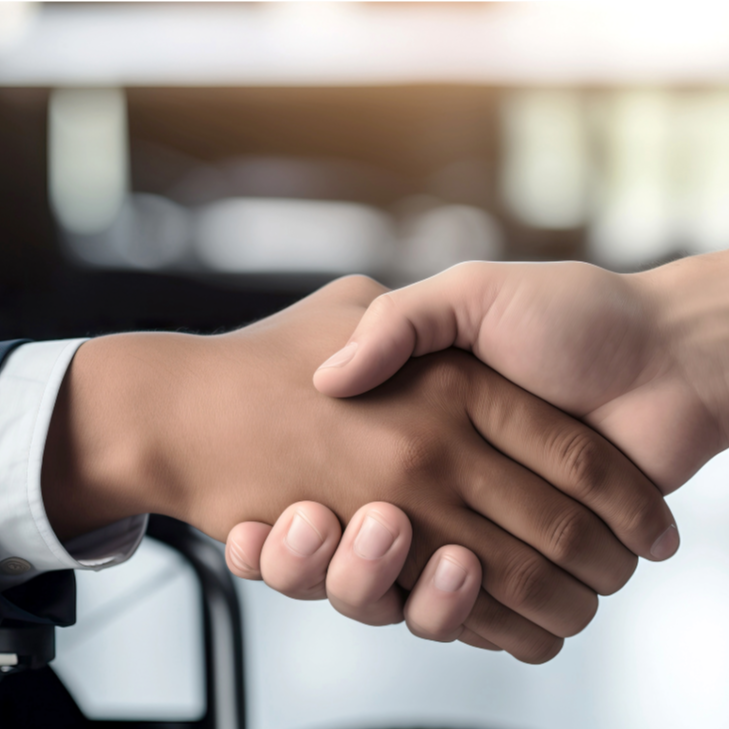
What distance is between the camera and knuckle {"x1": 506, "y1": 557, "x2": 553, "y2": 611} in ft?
1.69

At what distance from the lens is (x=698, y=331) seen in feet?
1.73

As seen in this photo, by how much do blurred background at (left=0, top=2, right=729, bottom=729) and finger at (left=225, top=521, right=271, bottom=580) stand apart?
4.63ft

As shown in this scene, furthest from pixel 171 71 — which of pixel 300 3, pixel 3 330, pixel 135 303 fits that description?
pixel 3 330

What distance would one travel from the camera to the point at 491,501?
1.68 feet

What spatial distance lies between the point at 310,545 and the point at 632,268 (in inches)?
70.3

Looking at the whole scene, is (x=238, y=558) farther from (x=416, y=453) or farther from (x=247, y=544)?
(x=416, y=453)

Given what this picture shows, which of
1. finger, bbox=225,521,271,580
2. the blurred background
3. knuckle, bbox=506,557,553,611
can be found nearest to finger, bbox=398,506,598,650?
knuckle, bbox=506,557,553,611

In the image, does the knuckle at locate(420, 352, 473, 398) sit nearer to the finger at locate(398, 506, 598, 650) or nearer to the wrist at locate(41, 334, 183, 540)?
the finger at locate(398, 506, 598, 650)

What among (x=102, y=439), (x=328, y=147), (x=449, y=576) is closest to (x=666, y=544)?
(x=449, y=576)

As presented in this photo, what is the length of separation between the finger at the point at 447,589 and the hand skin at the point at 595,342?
0.49 feet

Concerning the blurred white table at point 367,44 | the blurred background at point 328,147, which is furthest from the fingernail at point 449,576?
the blurred white table at point 367,44

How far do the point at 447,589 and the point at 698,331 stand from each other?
0.30 metres

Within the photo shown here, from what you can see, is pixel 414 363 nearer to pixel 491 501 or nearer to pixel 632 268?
pixel 491 501

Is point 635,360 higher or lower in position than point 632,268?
higher
